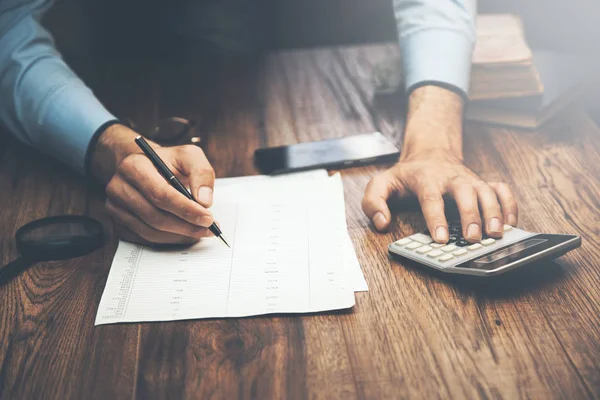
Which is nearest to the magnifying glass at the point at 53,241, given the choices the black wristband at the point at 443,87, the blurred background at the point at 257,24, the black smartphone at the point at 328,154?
the black smartphone at the point at 328,154

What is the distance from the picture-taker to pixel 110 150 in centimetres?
113

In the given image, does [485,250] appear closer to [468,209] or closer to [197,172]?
[468,209]

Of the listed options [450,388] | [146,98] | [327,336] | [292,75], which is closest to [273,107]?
[292,75]

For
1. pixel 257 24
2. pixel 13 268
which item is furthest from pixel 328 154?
pixel 257 24

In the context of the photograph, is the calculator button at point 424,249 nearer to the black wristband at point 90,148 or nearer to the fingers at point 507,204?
the fingers at point 507,204

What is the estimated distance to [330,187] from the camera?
3.58 ft

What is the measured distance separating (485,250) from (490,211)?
9 centimetres

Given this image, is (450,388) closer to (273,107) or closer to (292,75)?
(273,107)

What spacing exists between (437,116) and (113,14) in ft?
4.01

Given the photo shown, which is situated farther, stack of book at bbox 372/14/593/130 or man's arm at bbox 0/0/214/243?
stack of book at bbox 372/14/593/130

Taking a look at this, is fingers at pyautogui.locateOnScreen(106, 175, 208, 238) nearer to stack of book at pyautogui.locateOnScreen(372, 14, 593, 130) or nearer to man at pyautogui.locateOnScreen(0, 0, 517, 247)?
man at pyautogui.locateOnScreen(0, 0, 517, 247)

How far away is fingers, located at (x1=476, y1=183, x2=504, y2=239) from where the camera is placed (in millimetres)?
890

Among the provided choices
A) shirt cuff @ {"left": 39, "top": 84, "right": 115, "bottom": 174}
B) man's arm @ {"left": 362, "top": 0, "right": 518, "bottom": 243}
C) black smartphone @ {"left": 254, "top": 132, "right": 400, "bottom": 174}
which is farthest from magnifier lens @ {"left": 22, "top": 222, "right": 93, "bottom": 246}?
man's arm @ {"left": 362, "top": 0, "right": 518, "bottom": 243}

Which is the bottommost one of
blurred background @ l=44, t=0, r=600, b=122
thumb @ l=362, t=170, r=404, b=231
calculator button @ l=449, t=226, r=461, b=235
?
blurred background @ l=44, t=0, r=600, b=122
